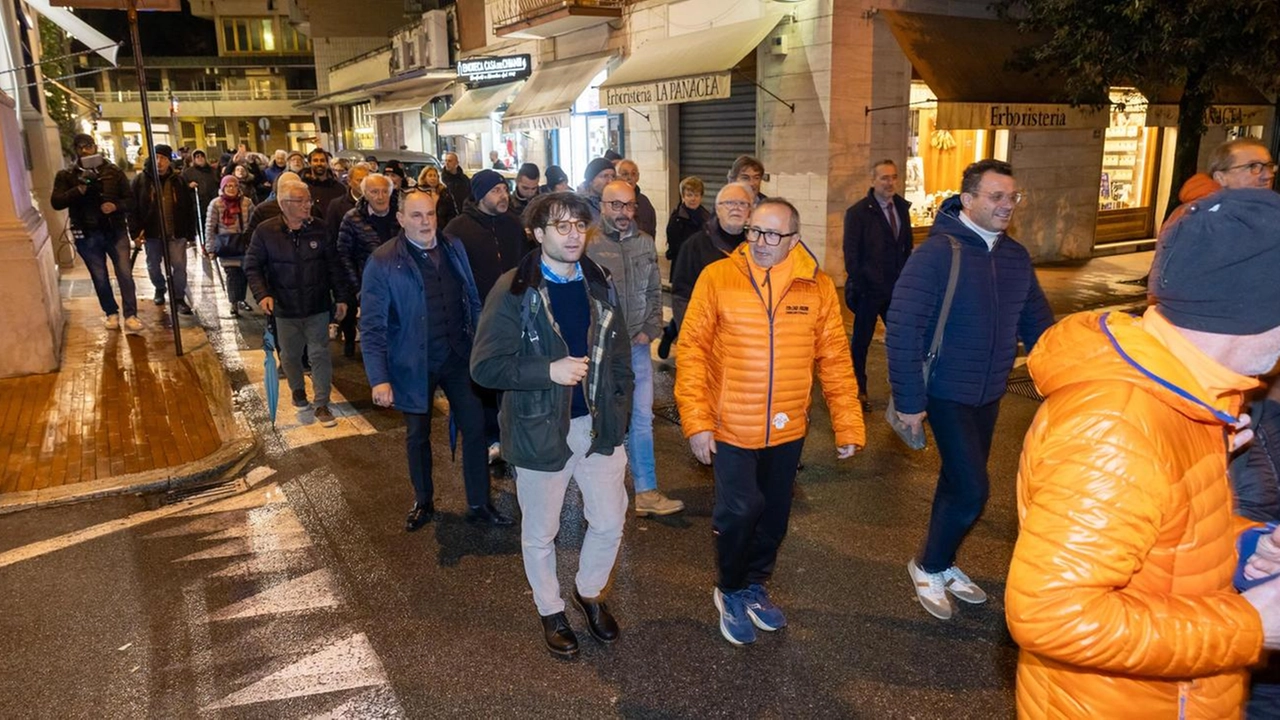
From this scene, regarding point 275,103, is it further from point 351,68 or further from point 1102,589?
point 1102,589

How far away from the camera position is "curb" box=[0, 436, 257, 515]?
598 cm

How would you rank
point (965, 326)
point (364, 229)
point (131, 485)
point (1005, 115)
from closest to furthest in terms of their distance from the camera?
point (965, 326), point (131, 485), point (364, 229), point (1005, 115)

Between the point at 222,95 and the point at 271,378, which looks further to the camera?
the point at 222,95

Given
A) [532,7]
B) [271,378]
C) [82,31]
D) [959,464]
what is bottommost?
[271,378]

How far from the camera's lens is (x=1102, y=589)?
63.2 inches

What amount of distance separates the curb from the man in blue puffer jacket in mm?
4980

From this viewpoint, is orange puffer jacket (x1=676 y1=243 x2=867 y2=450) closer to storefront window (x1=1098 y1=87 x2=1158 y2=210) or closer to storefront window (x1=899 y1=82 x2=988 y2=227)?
storefront window (x1=899 y1=82 x2=988 y2=227)

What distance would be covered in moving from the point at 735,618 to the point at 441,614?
4.77 feet

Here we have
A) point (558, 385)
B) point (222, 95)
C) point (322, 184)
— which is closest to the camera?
point (558, 385)

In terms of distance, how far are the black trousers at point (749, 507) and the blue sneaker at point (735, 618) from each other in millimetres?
43

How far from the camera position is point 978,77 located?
42.9 ft

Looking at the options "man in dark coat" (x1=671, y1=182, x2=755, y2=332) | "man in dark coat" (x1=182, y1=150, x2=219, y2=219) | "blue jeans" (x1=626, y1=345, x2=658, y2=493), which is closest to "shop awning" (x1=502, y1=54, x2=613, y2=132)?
"man in dark coat" (x1=182, y1=150, x2=219, y2=219)

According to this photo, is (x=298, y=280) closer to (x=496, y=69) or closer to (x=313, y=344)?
(x=313, y=344)

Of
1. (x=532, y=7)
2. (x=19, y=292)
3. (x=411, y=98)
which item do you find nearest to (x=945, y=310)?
(x=19, y=292)
